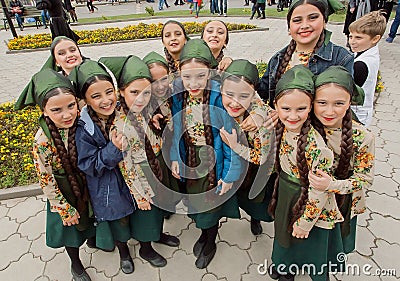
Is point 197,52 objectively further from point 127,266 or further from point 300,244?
point 127,266

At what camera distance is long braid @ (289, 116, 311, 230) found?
1.78 m

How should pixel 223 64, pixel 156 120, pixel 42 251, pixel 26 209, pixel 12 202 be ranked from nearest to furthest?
pixel 156 120
pixel 223 64
pixel 42 251
pixel 26 209
pixel 12 202

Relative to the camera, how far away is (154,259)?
2.65 meters

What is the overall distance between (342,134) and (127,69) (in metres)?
1.43

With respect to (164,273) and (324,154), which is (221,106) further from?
(164,273)

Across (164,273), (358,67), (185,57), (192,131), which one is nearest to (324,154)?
(192,131)

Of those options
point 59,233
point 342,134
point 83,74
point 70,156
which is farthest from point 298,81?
point 59,233

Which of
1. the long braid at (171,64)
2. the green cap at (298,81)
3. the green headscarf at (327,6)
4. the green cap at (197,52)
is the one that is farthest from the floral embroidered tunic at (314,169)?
the long braid at (171,64)

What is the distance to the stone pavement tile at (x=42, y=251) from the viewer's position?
9.15ft

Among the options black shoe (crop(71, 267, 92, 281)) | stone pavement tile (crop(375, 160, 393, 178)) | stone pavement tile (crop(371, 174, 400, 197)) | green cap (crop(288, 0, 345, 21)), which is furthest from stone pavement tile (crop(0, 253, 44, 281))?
stone pavement tile (crop(375, 160, 393, 178))

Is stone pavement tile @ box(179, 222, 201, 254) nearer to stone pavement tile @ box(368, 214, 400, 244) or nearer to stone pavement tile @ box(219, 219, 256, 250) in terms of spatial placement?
stone pavement tile @ box(219, 219, 256, 250)

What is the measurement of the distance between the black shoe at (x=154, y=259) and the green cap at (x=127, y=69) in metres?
1.50

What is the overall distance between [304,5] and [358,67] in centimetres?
98

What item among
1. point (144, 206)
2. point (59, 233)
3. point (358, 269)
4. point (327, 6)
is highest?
point (327, 6)
